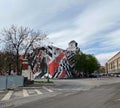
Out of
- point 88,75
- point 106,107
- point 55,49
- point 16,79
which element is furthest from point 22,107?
point 88,75

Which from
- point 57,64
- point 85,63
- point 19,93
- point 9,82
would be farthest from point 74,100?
point 85,63

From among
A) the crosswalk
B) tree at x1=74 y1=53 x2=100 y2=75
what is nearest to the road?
the crosswalk

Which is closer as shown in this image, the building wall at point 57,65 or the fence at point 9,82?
the fence at point 9,82

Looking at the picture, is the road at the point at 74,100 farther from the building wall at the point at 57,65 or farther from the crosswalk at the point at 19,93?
the building wall at the point at 57,65

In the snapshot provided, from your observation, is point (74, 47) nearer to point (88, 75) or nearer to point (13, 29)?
point (88, 75)

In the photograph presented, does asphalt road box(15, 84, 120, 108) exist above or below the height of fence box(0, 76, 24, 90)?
below

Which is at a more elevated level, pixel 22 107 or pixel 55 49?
pixel 55 49

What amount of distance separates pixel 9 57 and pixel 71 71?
80.6 metres

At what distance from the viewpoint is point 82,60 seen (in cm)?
13650

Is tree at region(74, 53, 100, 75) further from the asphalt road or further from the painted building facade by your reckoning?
the asphalt road

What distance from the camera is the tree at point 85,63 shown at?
136 metres

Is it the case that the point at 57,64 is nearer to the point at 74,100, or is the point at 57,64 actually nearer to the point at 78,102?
the point at 74,100

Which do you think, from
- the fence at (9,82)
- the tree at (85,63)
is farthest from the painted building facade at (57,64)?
the fence at (9,82)

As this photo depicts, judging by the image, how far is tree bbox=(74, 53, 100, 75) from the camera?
445 feet
